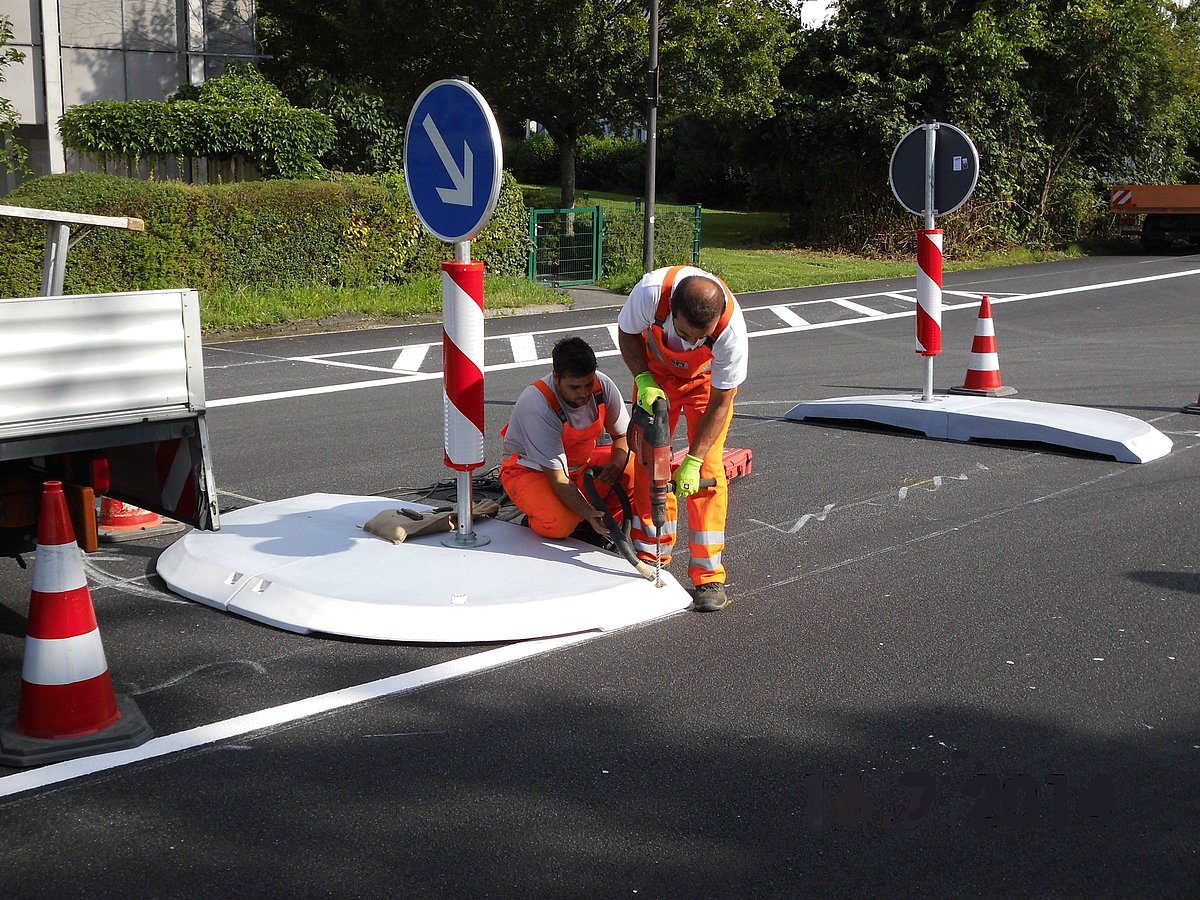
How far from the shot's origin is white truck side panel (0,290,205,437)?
4371 millimetres

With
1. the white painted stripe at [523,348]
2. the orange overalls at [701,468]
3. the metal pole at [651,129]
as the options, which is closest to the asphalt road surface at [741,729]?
the orange overalls at [701,468]

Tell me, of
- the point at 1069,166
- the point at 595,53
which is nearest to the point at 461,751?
the point at 595,53

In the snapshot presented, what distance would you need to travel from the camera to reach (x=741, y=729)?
4309mm

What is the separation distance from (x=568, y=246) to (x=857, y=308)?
5.14 metres

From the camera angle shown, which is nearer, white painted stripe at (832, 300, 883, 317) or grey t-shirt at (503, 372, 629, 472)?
grey t-shirt at (503, 372, 629, 472)

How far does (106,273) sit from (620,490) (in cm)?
1132

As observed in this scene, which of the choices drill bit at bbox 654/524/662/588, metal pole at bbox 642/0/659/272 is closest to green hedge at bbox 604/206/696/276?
metal pole at bbox 642/0/659/272

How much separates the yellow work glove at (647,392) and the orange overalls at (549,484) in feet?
1.23

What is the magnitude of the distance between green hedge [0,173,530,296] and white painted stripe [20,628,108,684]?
33.7 feet

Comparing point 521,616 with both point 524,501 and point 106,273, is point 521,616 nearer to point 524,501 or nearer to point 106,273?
point 524,501

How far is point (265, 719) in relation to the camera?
4.37 m

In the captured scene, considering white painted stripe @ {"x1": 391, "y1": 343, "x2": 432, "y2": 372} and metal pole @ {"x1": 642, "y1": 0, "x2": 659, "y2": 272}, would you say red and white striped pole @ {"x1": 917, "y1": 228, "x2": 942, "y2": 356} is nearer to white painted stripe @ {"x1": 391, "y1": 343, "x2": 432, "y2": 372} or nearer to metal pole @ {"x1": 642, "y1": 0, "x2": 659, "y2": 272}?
white painted stripe @ {"x1": 391, "y1": 343, "x2": 432, "y2": 372}

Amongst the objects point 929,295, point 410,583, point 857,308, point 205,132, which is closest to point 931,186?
point 929,295

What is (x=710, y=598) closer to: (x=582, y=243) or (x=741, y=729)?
(x=741, y=729)
